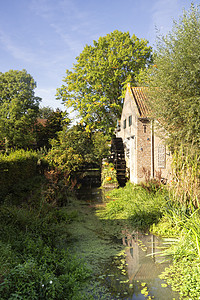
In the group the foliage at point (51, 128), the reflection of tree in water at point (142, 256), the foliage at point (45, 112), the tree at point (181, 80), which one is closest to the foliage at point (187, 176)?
the tree at point (181, 80)

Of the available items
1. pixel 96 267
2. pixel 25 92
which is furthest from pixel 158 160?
pixel 25 92

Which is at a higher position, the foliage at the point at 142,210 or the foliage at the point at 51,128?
the foliage at the point at 51,128

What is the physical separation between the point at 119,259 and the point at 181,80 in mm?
6160

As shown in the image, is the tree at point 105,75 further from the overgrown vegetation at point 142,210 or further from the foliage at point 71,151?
the overgrown vegetation at point 142,210

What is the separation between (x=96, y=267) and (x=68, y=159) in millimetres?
9631

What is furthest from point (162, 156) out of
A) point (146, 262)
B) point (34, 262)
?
point (34, 262)

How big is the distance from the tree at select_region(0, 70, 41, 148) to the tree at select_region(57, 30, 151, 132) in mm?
5014

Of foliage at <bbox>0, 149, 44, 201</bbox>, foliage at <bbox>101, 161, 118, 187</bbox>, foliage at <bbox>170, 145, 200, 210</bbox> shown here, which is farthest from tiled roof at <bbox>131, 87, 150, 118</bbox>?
foliage at <bbox>0, 149, 44, 201</bbox>

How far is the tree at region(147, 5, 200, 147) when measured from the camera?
7633 mm

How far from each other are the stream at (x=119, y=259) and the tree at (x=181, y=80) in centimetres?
354

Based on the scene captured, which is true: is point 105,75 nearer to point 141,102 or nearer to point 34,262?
point 141,102

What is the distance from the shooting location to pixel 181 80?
7.92 m

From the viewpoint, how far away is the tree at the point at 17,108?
23.1 meters

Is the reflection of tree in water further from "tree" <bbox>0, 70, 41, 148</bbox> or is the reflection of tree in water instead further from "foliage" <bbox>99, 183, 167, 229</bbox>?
"tree" <bbox>0, 70, 41, 148</bbox>
